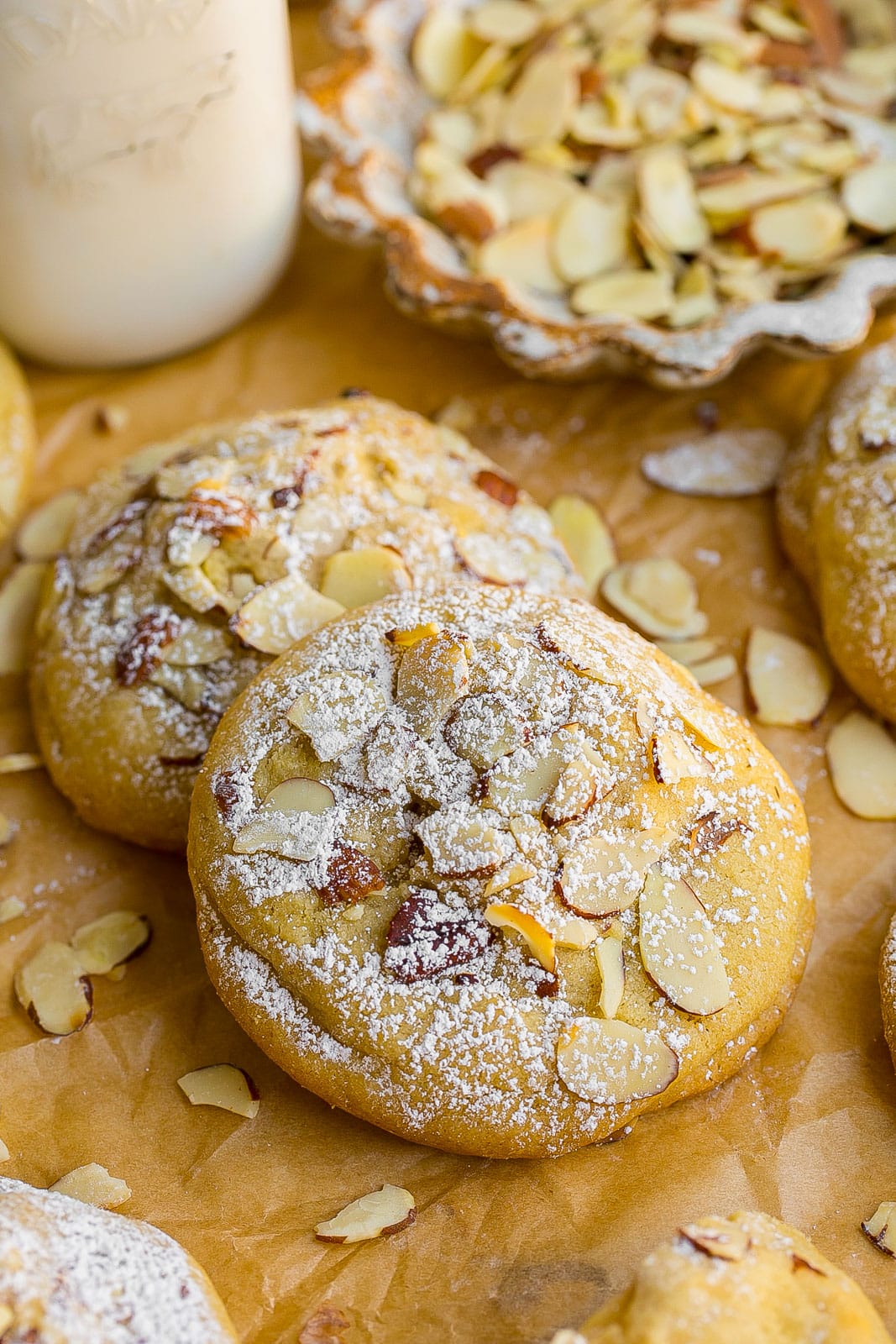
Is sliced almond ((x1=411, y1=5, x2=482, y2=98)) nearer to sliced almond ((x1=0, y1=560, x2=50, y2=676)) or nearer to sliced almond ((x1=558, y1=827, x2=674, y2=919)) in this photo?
sliced almond ((x1=0, y1=560, x2=50, y2=676))

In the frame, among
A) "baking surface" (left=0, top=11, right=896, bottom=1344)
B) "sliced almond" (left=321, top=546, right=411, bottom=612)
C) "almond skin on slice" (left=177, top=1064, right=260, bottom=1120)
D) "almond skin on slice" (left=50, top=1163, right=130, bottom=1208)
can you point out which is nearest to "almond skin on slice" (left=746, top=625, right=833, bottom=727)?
"baking surface" (left=0, top=11, right=896, bottom=1344)

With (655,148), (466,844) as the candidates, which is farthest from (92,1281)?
(655,148)

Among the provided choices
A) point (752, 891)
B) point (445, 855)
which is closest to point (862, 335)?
point (752, 891)

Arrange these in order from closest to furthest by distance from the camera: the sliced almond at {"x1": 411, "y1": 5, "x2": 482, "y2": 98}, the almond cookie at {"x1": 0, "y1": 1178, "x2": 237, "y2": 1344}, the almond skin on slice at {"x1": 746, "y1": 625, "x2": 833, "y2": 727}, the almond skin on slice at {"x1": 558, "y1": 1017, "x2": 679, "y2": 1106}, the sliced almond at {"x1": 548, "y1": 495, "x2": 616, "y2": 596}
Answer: the almond cookie at {"x1": 0, "y1": 1178, "x2": 237, "y2": 1344} → the almond skin on slice at {"x1": 558, "y1": 1017, "x2": 679, "y2": 1106} → the almond skin on slice at {"x1": 746, "y1": 625, "x2": 833, "y2": 727} → the sliced almond at {"x1": 548, "y1": 495, "x2": 616, "y2": 596} → the sliced almond at {"x1": 411, "y1": 5, "x2": 482, "y2": 98}

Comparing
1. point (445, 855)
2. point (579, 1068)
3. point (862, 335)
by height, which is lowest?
point (579, 1068)

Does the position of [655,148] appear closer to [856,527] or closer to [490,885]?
[856,527]

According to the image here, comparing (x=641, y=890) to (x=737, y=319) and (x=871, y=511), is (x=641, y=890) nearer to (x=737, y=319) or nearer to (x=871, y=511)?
(x=871, y=511)
